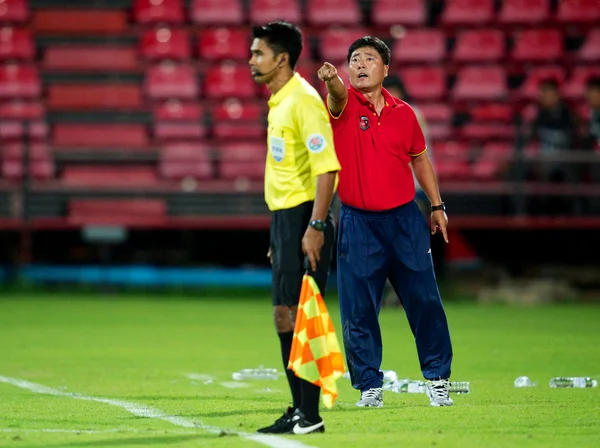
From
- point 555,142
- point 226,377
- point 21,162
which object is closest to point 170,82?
point 21,162

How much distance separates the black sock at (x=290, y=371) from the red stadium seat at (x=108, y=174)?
35.7ft

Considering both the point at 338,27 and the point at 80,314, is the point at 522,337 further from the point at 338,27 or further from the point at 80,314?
the point at 338,27

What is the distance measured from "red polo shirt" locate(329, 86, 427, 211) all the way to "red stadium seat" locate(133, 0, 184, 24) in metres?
12.4

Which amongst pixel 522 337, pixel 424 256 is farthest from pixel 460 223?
pixel 424 256

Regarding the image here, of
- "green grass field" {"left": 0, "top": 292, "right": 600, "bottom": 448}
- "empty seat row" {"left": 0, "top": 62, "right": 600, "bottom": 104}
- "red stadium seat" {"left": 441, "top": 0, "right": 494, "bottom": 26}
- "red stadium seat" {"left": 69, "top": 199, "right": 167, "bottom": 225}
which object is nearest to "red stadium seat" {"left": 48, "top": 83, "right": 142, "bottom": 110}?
"empty seat row" {"left": 0, "top": 62, "right": 600, "bottom": 104}

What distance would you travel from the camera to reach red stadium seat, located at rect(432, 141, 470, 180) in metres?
16.8

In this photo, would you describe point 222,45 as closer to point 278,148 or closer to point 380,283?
point 380,283

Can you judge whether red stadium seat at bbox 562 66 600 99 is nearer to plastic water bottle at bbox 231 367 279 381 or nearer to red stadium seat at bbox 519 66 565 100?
red stadium seat at bbox 519 66 565 100

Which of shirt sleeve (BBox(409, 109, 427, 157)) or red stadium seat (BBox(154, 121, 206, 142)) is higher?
shirt sleeve (BBox(409, 109, 427, 157))

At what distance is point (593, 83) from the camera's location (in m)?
18.2

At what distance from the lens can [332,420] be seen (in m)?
6.16

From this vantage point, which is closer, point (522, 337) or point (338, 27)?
point (522, 337)

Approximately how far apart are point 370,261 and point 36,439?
2197 millimetres

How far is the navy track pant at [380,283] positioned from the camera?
22.5 ft
